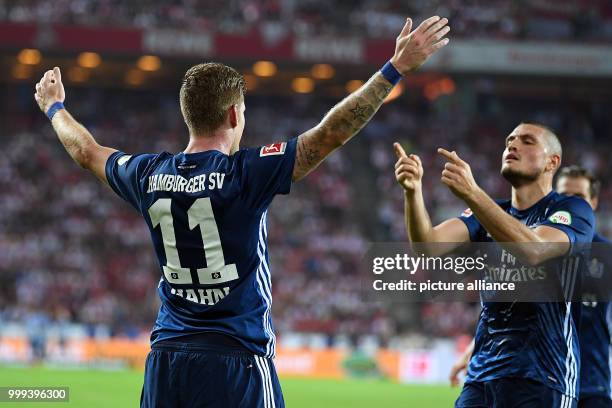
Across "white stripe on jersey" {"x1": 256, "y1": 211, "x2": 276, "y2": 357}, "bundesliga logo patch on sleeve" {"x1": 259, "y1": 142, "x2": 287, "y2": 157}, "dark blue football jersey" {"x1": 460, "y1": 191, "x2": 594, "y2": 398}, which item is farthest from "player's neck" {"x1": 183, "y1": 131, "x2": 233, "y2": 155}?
"dark blue football jersey" {"x1": 460, "y1": 191, "x2": 594, "y2": 398}

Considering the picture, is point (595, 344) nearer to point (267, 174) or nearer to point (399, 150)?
point (399, 150)

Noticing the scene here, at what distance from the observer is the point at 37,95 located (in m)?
5.41

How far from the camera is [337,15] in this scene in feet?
117

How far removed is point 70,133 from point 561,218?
2.83 metres

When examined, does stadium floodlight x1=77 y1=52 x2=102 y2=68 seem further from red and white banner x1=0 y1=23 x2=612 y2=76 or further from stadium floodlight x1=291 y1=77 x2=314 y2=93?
stadium floodlight x1=291 y1=77 x2=314 y2=93

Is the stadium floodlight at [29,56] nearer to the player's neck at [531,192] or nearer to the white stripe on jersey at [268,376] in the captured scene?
the player's neck at [531,192]

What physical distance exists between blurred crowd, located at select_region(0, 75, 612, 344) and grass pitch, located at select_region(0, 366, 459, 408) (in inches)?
202

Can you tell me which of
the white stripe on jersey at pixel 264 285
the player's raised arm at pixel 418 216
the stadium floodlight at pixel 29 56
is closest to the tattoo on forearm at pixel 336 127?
the white stripe on jersey at pixel 264 285

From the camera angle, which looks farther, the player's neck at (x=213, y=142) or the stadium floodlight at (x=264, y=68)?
the stadium floodlight at (x=264, y=68)

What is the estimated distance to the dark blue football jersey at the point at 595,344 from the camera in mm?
6789

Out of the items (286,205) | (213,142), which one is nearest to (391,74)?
(213,142)

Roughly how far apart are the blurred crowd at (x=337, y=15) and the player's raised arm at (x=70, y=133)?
95.2ft

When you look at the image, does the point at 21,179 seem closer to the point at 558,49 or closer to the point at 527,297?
the point at 558,49

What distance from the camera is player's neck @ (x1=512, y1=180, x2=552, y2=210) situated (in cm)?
602
